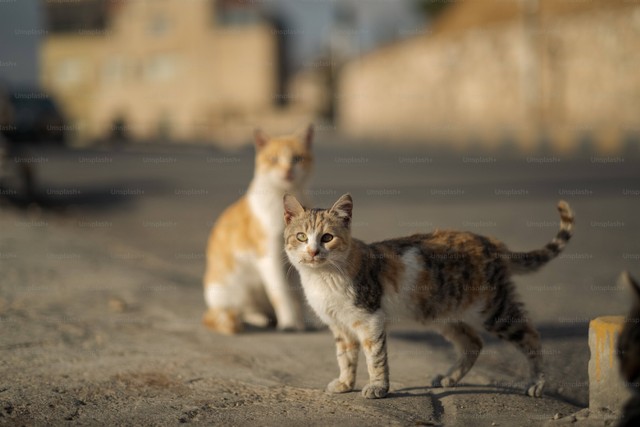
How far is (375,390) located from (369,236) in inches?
196

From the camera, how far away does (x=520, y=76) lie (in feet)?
88.2

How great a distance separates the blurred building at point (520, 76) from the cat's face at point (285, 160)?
14.7 meters

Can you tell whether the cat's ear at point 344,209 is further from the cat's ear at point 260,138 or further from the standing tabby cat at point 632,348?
the cat's ear at point 260,138

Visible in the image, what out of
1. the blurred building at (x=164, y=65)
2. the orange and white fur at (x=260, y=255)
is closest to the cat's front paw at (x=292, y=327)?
the orange and white fur at (x=260, y=255)

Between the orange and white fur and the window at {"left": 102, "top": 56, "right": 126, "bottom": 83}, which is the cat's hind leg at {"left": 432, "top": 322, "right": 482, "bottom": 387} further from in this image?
the window at {"left": 102, "top": 56, "right": 126, "bottom": 83}

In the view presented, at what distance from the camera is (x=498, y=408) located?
149 inches

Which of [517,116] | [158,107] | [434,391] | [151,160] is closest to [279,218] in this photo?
[434,391]

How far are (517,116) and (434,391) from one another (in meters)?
24.7

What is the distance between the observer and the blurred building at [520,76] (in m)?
21.1

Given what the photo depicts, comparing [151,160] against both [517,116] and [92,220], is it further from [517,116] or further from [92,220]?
[517,116]

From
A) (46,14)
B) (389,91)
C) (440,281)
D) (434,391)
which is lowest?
(434,391)

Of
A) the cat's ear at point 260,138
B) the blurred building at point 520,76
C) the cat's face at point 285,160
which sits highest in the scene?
the blurred building at point 520,76

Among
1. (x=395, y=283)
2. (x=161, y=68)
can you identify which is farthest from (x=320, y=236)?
(x=161, y=68)

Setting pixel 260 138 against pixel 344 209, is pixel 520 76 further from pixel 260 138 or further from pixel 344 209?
pixel 344 209
